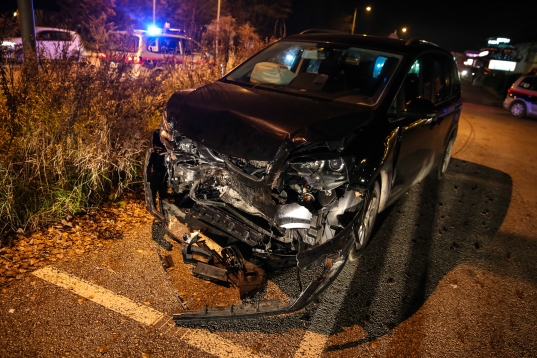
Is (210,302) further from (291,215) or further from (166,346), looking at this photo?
(291,215)

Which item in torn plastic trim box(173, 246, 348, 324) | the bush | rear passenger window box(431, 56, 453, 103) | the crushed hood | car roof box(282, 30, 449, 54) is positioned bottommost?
torn plastic trim box(173, 246, 348, 324)

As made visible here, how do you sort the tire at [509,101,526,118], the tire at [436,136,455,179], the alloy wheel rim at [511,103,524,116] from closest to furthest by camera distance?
the tire at [436,136,455,179]
the tire at [509,101,526,118]
the alloy wheel rim at [511,103,524,116]

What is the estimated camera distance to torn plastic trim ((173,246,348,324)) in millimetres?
2695

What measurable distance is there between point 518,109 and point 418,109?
1481 centimetres

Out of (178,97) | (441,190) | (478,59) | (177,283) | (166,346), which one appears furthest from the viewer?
(478,59)

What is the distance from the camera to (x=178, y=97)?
12.5 feet

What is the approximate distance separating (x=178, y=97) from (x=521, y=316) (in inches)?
136

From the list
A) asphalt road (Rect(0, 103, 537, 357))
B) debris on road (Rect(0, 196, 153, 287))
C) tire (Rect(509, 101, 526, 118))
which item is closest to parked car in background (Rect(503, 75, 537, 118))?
tire (Rect(509, 101, 526, 118))

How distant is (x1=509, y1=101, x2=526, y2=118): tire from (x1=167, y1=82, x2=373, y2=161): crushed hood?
49.5 feet

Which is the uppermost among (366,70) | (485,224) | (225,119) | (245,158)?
(366,70)

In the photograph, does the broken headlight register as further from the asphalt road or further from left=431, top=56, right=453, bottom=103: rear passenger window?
left=431, top=56, right=453, bottom=103: rear passenger window

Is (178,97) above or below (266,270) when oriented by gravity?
above

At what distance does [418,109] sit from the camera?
12.5ft

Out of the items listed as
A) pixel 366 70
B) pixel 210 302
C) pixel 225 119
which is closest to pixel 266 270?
pixel 210 302
